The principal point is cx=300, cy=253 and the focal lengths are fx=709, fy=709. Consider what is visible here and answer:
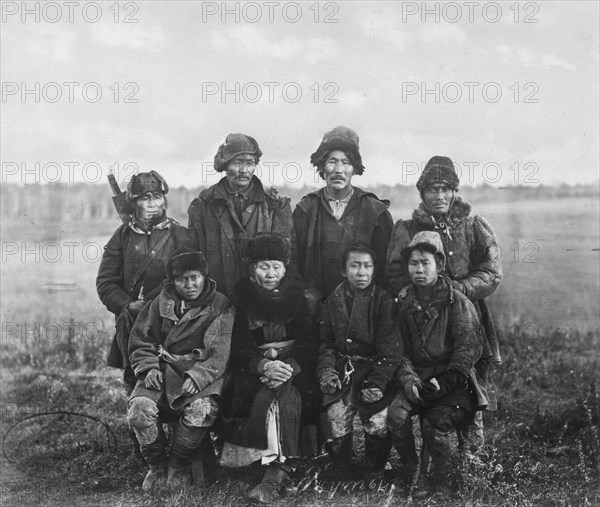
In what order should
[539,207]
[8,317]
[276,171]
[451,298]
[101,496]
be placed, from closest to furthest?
1. [451,298]
2. [101,496]
3. [276,171]
4. [539,207]
5. [8,317]

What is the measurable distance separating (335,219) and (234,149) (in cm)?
88

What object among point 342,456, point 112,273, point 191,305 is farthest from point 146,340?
point 342,456

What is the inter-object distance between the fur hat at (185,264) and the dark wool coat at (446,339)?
1.41 meters

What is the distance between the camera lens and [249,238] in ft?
16.6

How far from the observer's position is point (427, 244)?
15.4 feet

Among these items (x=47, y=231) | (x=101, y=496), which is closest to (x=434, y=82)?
(x=47, y=231)

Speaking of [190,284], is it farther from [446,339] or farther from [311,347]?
[446,339]

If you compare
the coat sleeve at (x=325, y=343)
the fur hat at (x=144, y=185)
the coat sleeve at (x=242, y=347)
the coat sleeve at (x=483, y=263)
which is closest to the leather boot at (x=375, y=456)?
the coat sleeve at (x=325, y=343)

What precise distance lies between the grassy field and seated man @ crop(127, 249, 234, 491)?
389mm

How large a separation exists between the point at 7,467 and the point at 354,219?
11.2 ft

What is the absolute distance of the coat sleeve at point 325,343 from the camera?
480 cm

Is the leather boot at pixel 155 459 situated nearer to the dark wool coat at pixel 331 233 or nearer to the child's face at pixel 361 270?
the dark wool coat at pixel 331 233

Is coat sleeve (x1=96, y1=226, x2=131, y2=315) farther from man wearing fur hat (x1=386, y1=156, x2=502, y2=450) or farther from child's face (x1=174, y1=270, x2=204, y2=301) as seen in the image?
man wearing fur hat (x1=386, y1=156, x2=502, y2=450)

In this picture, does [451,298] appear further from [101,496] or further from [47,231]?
[47,231]
